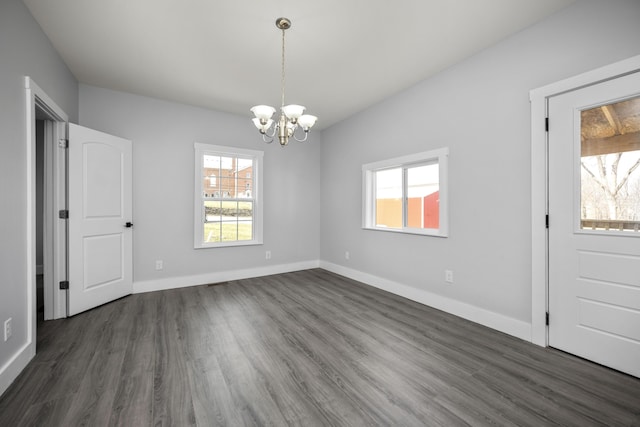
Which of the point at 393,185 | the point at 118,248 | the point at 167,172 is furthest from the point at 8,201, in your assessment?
the point at 393,185

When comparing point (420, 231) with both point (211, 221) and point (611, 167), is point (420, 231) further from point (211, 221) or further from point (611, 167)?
point (211, 221)

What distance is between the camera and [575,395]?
170cm

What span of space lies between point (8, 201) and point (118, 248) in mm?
1780

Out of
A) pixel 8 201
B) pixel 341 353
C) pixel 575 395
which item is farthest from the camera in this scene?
pixel 341 353

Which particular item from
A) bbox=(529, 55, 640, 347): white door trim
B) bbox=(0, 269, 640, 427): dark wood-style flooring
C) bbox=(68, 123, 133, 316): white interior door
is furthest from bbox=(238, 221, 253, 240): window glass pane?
bbox=(529, 55, 640, 347): white door trim

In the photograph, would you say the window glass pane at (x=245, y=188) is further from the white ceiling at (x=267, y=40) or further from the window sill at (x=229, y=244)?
the white ceiling at (x=267, y=40)

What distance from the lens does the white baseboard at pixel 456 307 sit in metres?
2.47

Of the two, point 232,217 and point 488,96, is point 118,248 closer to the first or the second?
point 232,217

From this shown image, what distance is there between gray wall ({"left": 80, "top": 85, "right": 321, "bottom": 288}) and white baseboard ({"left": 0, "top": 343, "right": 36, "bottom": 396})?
1.73m

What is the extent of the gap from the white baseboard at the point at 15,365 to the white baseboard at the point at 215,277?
168 cm

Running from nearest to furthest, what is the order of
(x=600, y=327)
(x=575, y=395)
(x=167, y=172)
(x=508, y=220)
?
(x=575, y=395) → (x=600, y=327) → (x=508, y=220) → (x=167, y=172)

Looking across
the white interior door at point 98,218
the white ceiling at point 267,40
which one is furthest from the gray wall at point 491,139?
the white interior door at point 98,218

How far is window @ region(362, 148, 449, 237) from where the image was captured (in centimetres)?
317

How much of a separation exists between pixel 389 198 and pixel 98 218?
3773 mm
